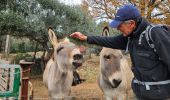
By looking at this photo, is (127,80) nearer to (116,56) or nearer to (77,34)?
(116,56)

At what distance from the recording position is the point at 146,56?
4227 millimetres

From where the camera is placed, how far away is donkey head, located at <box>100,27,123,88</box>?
8.33 metres

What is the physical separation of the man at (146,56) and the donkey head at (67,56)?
12.4 ft

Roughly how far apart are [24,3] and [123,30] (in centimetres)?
1392

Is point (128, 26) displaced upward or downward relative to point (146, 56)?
upward

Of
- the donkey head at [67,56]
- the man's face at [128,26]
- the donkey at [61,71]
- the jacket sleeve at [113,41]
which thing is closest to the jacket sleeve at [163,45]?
the man's face at [128,26]

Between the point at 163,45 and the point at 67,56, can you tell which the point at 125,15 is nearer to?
the point at 163,45

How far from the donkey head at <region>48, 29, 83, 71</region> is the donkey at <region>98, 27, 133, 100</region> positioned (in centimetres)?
68

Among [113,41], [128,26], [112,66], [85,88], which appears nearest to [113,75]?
[112,66]

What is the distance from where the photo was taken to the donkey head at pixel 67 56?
321 inches

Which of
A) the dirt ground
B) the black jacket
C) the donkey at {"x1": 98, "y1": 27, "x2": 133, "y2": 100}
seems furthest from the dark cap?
the dirt ground

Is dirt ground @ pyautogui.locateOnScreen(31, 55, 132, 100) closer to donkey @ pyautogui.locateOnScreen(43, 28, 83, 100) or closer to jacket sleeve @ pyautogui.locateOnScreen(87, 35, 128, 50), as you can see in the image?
donkey @ pyautogui.locateOnScreen(43, 28, 83, 100)

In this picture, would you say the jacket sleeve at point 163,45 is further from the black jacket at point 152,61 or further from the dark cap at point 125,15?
the dark cap at point 125,15

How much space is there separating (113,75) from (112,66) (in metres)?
0.20
